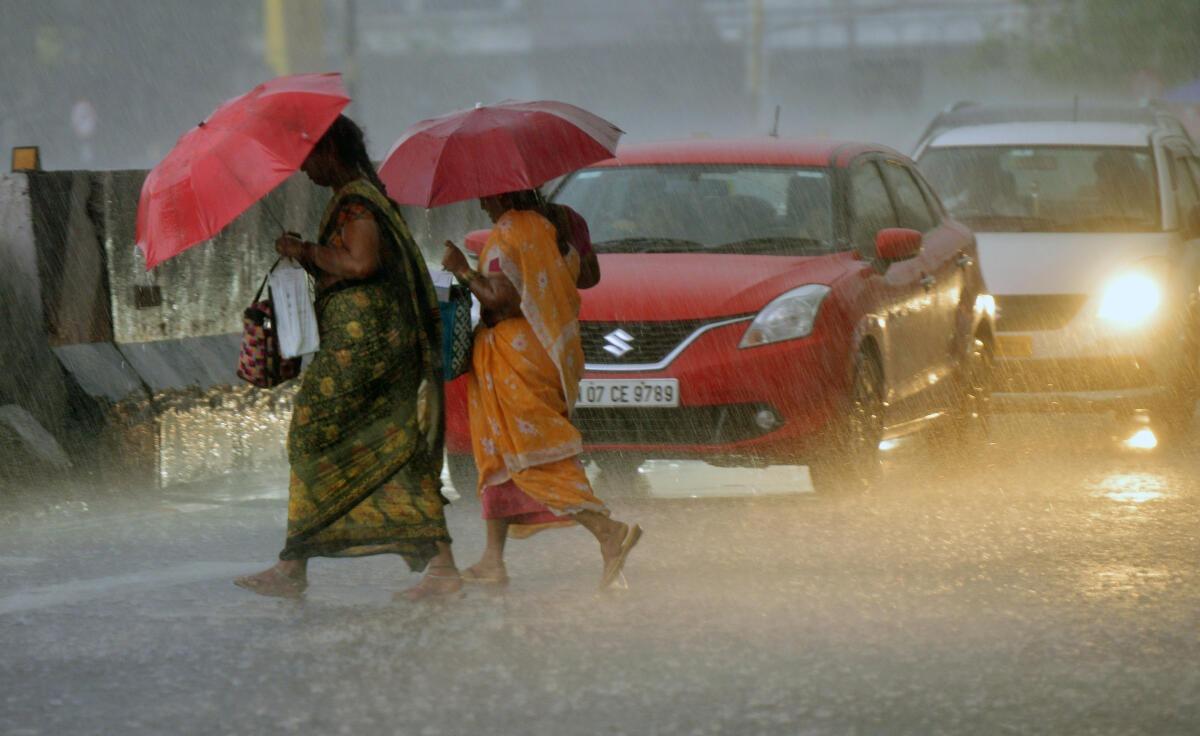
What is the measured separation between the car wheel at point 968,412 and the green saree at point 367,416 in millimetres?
4668

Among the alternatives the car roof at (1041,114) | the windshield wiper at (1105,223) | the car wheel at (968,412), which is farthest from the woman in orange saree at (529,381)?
the car roof at (1041,114)

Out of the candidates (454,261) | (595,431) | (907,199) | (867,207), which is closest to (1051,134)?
(907,199)

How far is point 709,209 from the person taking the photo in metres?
10.0

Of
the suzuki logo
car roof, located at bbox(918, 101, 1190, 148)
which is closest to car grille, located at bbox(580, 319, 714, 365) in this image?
the suzuki logo

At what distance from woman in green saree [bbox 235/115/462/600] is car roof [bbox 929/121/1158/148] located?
22.3ft

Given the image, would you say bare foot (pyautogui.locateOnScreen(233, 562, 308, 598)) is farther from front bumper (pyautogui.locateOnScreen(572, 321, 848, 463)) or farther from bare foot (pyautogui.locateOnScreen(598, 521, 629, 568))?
front bumper (pyautogui.locateOnScreen(572, 321, 848, 463))

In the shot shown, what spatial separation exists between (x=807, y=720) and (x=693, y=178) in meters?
5.41

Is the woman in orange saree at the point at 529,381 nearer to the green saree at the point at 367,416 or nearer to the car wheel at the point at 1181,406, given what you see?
the green saree at the point at 367,416

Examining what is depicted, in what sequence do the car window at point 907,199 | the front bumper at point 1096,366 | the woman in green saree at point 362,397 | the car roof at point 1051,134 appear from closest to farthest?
the woman in green saree at point 362,397 < the car window at point 907,199 < the front bumper at point 1096,366 < the car roof at point 1051,134

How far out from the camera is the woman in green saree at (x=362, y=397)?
672cm

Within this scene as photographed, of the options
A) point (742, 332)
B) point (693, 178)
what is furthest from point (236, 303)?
point (742, 332)

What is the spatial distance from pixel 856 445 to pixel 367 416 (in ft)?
9.75

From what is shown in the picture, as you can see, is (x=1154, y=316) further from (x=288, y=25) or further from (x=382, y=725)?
(x=288, y=25)

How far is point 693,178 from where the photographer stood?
10.2 m
